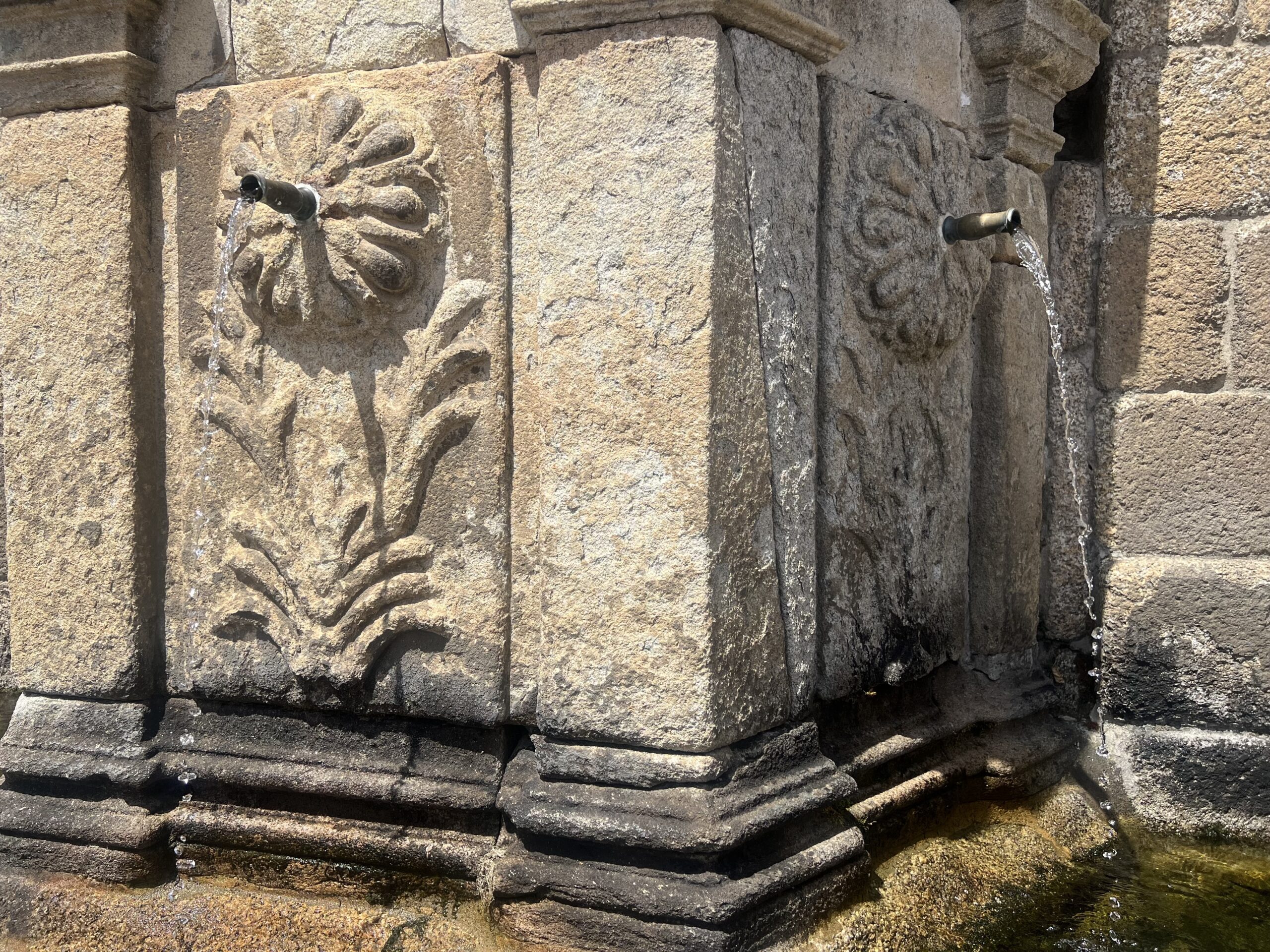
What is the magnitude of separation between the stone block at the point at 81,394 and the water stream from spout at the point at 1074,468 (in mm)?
2090

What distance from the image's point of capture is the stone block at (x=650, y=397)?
1825mm

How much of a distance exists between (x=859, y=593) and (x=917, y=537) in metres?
0.29

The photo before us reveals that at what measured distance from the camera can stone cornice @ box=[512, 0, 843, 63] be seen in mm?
1820

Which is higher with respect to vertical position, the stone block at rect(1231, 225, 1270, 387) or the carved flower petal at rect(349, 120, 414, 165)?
the carved flower petal at rect(349, 120, 414, 165)

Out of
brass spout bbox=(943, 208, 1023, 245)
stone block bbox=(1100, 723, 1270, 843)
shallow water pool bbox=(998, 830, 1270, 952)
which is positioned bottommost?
shallow water pool bbox=(998, 830, 1270, 952)

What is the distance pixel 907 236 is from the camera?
7.63 ft

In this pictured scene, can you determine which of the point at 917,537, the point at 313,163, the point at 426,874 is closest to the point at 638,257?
the point at 313,163

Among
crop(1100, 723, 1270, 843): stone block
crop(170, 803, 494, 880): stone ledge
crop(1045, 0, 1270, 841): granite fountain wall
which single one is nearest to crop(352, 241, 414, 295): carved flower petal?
crop(170, 803, 494, 880): stone ledge

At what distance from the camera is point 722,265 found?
72.0 inches

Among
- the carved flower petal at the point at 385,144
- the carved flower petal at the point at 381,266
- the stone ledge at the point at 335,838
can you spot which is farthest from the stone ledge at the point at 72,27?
the stone ledge at the point at 335,838

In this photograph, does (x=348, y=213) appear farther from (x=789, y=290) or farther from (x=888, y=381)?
(x=888, y=381)

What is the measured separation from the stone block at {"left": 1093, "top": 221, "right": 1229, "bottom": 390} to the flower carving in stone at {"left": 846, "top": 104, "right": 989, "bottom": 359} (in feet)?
2.09

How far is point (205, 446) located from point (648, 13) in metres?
1.22

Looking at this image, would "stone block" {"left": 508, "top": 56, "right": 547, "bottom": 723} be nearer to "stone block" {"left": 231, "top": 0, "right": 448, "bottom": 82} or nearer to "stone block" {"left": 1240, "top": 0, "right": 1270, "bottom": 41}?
"stone block" {"left": 231, "top": 0, "right": 448, "bottom": 82}
